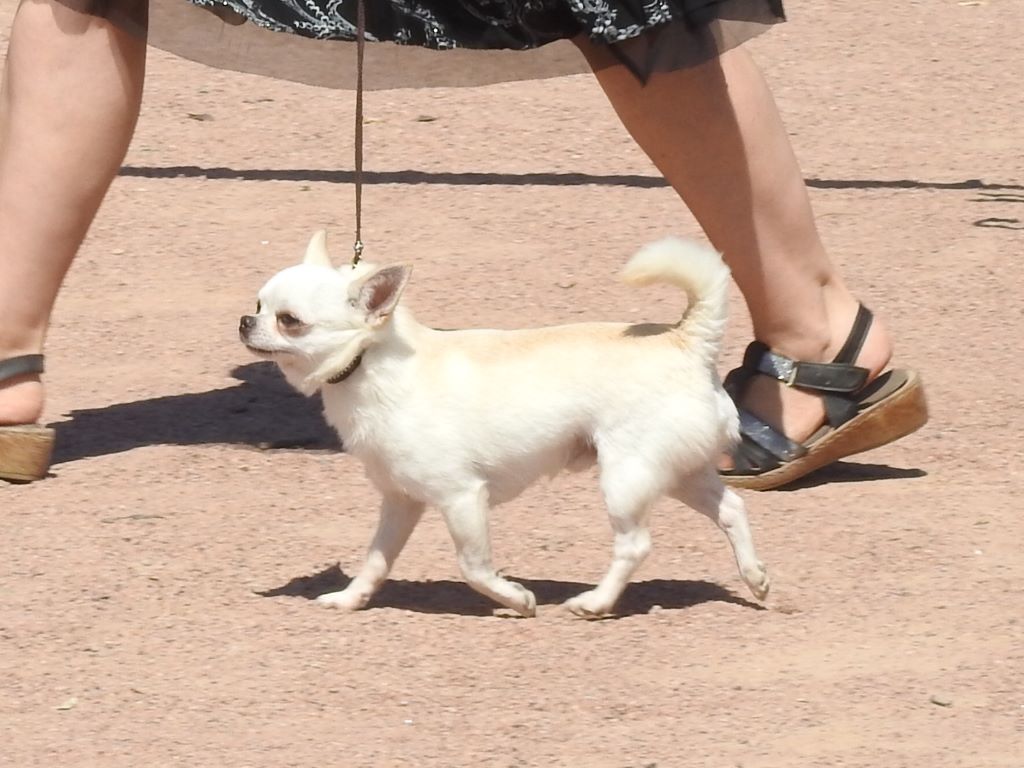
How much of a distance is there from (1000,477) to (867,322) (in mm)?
416

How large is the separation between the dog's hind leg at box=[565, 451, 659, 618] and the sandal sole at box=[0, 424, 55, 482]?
49.1 inches

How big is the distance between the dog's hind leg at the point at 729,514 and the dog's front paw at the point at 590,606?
0.23m

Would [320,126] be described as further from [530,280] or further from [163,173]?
[530,280]

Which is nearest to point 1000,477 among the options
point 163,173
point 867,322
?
point 867,322

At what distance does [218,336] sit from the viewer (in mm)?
5102

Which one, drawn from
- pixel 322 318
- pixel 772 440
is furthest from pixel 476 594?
pixel 772 440

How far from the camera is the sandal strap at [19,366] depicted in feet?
13.8

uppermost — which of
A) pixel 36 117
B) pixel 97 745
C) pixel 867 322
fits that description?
pixel 36 117

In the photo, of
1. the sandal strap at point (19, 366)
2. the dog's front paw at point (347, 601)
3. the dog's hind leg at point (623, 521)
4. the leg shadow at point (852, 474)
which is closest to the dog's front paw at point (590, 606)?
the dog's hind leg at point (623, 521)

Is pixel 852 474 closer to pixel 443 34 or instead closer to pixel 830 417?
pixel 830 417

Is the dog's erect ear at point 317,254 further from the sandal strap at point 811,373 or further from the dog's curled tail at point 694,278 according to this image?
the sandal strap at point 811,373

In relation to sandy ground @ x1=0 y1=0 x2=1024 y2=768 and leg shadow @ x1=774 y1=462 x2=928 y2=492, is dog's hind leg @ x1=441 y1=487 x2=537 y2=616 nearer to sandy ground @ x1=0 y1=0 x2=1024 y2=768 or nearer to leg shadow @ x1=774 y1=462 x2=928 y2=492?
sandy ground @ x1=0 y1=0 x2=1024 y2=768

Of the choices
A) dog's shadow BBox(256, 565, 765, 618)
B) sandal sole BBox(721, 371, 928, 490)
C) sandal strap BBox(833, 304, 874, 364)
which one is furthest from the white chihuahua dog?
sandal strap BBox(833, 304, 874, 364)

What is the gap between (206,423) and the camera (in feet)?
15.1
